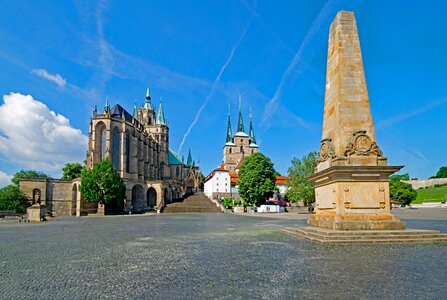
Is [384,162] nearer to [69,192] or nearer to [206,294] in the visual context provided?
[206,294]

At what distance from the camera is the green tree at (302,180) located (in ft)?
164

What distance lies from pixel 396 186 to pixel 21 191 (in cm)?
8464

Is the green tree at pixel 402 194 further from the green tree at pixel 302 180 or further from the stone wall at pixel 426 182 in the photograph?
the stone wall at pixel 426 182

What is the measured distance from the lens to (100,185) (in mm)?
51844

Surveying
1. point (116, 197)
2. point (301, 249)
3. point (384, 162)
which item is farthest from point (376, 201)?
point (116, 197)

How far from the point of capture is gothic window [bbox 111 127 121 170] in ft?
217

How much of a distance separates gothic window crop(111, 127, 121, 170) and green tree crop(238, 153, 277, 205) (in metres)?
26.7

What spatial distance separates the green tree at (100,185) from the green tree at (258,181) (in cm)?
2286

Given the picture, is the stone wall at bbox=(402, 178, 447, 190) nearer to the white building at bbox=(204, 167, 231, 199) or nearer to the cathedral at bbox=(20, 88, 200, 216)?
the white building at bbox=(204, 167, 231, 199)

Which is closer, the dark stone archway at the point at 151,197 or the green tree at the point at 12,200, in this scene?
the green tree at the point at 12,200

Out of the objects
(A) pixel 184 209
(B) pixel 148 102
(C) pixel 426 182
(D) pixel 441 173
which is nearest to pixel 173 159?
(B) pixel 148 102

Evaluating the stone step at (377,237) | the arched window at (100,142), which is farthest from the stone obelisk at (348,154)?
the arched window at (100,142)

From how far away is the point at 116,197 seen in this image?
176 feet

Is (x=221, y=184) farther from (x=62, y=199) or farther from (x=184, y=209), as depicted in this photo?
(x=62, y=199)
